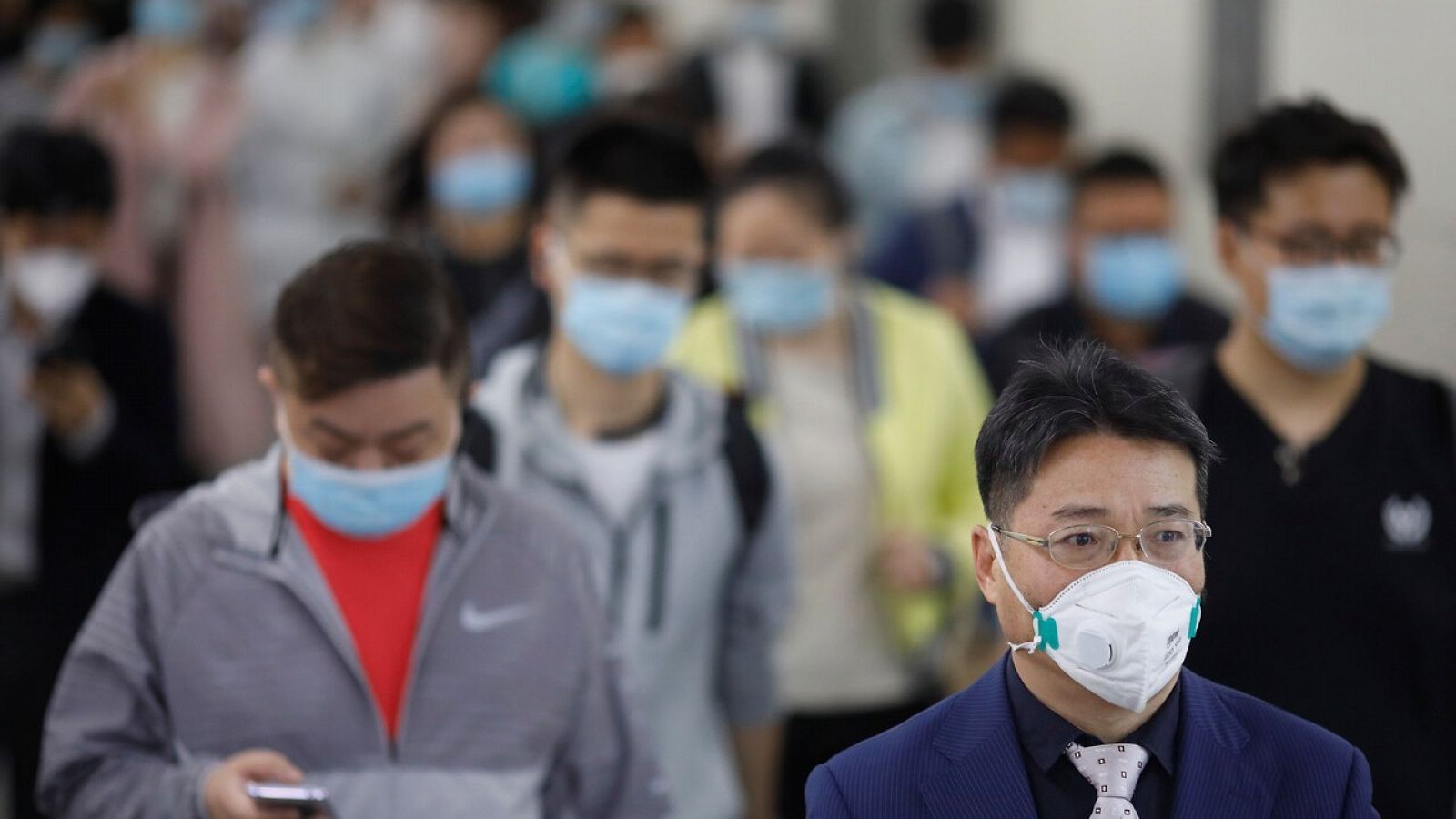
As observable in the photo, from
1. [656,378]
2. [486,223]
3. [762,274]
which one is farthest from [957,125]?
[656,378]

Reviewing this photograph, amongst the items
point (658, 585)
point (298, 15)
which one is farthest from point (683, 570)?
point (298, 15)

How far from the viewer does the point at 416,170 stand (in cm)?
737

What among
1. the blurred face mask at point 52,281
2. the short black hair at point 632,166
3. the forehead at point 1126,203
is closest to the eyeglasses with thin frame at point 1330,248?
the short black hair at point 632,166

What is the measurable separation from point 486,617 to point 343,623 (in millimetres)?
230

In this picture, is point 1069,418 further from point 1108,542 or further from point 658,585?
point 658,585

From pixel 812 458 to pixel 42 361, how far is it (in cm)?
188

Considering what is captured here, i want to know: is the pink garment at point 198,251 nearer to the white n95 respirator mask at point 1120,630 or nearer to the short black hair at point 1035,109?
the short black hair at point 1035,109

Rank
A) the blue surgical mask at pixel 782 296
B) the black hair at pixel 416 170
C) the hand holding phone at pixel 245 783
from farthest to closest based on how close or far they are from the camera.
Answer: the black hair at pixel 416 170 → the blue surgical mask at pixel 782 296 → the hand holding phone at pixel 245 783

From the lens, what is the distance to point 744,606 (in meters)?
4.11

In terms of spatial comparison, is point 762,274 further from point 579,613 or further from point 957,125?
point 957,125

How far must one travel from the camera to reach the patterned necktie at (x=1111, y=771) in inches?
93.0

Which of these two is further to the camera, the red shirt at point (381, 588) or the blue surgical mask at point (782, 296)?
the blue surgical mask at point (782, 296)

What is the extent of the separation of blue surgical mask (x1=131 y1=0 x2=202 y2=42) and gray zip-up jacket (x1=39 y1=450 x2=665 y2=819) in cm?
612

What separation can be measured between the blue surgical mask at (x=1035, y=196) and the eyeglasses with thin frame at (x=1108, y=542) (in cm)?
498
